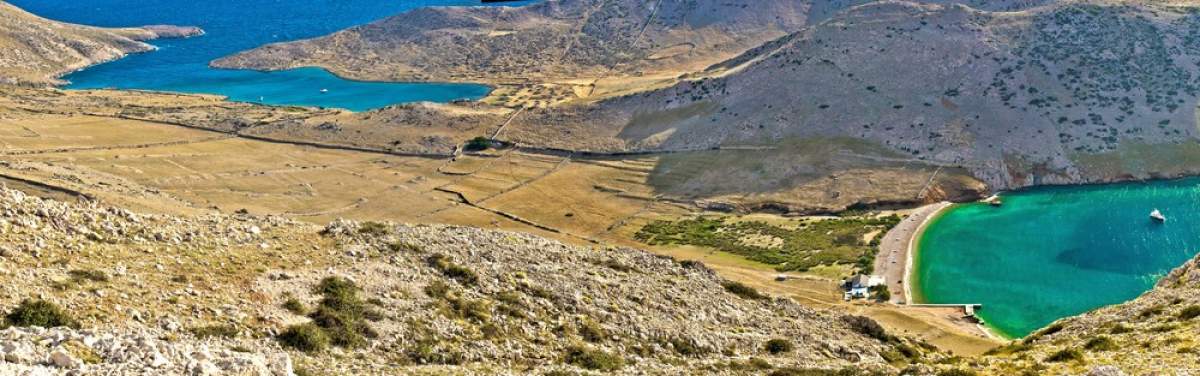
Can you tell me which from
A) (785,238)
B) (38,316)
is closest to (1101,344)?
(38,316)

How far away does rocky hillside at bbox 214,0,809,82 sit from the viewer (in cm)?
16675

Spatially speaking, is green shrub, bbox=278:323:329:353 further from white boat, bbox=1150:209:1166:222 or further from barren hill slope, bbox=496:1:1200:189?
barren hill slope, bbox=496:1:1200:189

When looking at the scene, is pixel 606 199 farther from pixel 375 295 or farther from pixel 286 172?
pixel 375 295

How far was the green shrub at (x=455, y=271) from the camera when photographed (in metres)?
41.4

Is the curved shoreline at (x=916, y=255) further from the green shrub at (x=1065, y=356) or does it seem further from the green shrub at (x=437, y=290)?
the green shrub at (x=437, y=290)

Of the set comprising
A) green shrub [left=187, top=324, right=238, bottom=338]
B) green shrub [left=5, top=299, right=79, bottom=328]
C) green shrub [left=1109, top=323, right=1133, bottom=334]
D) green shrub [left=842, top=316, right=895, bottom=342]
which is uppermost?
green shrub [left=5, top=299, right=79, bottom=328]

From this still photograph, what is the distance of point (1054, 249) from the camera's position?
77125 millimetres

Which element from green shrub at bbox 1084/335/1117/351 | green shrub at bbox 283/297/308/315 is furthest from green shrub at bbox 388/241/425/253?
green shrub at bbox 1084/335/1117/351

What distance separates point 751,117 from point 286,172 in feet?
168

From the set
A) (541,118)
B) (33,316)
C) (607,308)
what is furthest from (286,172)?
(33,316)

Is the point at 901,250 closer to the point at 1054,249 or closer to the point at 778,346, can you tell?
the point at 1054,249

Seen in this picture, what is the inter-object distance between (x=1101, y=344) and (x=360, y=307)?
29281 mm

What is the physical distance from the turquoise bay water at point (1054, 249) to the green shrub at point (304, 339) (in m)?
45.3

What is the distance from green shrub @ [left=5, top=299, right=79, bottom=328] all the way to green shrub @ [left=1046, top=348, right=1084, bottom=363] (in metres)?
34.7
